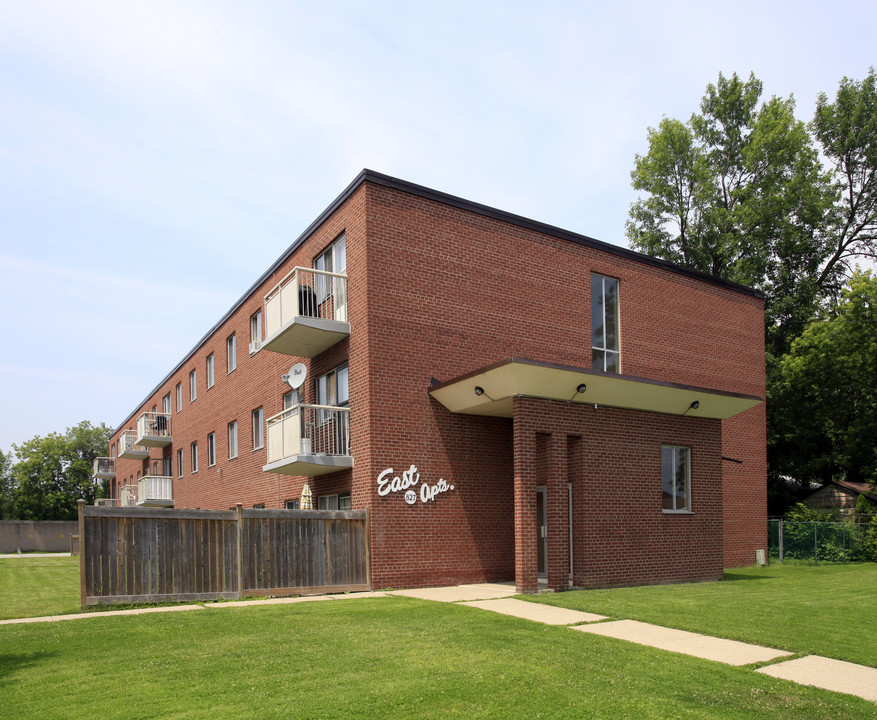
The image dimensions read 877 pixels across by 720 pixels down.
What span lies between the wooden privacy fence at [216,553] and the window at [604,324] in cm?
778

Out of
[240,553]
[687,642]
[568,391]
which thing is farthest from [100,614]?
[568,391]

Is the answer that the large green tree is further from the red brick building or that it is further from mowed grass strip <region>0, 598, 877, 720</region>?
mowed grass strip <region>0, 598, 877, 720</region>

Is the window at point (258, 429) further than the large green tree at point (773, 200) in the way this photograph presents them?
No

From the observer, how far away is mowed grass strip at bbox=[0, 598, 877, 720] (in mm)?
6391

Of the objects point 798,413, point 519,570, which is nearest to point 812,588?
point 519,570

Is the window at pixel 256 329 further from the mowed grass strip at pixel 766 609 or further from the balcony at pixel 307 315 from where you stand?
the mowed grass strip at pixel 766 609

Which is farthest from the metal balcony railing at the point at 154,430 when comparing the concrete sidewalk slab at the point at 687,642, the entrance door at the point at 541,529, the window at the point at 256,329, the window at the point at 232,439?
the concrete sidewalk slab at the point at 687,642

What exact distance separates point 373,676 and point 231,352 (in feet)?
72.7

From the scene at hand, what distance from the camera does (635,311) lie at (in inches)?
832

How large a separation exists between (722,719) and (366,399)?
35.8 ft

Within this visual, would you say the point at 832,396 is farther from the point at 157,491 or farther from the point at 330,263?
the point at 157,491

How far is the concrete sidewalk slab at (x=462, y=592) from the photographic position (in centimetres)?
1383

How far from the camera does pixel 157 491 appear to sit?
35.4 meters

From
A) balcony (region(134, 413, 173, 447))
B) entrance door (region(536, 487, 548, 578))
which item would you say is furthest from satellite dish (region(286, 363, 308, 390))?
balcony (region(134, 413, 173, 447))
